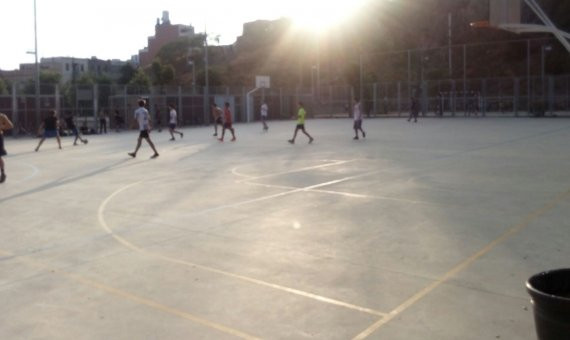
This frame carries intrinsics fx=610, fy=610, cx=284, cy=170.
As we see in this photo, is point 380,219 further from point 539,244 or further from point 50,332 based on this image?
point 50,332

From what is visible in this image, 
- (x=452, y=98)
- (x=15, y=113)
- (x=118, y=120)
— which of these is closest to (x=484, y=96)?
(x=452, y=98)

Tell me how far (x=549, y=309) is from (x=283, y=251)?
409cm

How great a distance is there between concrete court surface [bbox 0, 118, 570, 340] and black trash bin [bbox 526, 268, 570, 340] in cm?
86

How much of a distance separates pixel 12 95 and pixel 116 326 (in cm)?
3497

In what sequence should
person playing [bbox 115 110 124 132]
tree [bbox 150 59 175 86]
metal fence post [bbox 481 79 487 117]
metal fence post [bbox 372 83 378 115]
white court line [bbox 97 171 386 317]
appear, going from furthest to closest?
tree [bbox 150 59 175 86]
metal fence post [bbox 372 83 378 115]
metal fence post [bbox 481 79 487 117]
person playing [bbox 115 110 124 132]
white court line [bbox 97 171 386 317]

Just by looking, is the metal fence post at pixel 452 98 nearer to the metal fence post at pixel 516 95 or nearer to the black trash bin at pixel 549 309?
the metal fence post at pixel 516 95

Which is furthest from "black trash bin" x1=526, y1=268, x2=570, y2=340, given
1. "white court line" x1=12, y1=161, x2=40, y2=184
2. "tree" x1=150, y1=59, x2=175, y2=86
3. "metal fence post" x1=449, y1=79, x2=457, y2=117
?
"tree" x1=150, y1=59, x2=175, y2=86

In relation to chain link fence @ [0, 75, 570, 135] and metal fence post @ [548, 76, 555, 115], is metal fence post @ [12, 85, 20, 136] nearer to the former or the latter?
chain link fence @ [0, 75, 570, 135]

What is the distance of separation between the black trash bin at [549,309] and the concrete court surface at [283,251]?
862 mm

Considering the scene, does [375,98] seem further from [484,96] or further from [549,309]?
[549,309]

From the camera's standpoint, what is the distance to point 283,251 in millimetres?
7453

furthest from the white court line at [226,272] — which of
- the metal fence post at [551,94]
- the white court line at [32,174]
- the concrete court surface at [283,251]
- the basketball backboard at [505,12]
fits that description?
the metal fence post at [551,94]

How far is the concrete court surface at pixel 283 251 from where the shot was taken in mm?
5191

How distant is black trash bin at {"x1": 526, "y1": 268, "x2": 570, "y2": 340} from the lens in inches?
143
